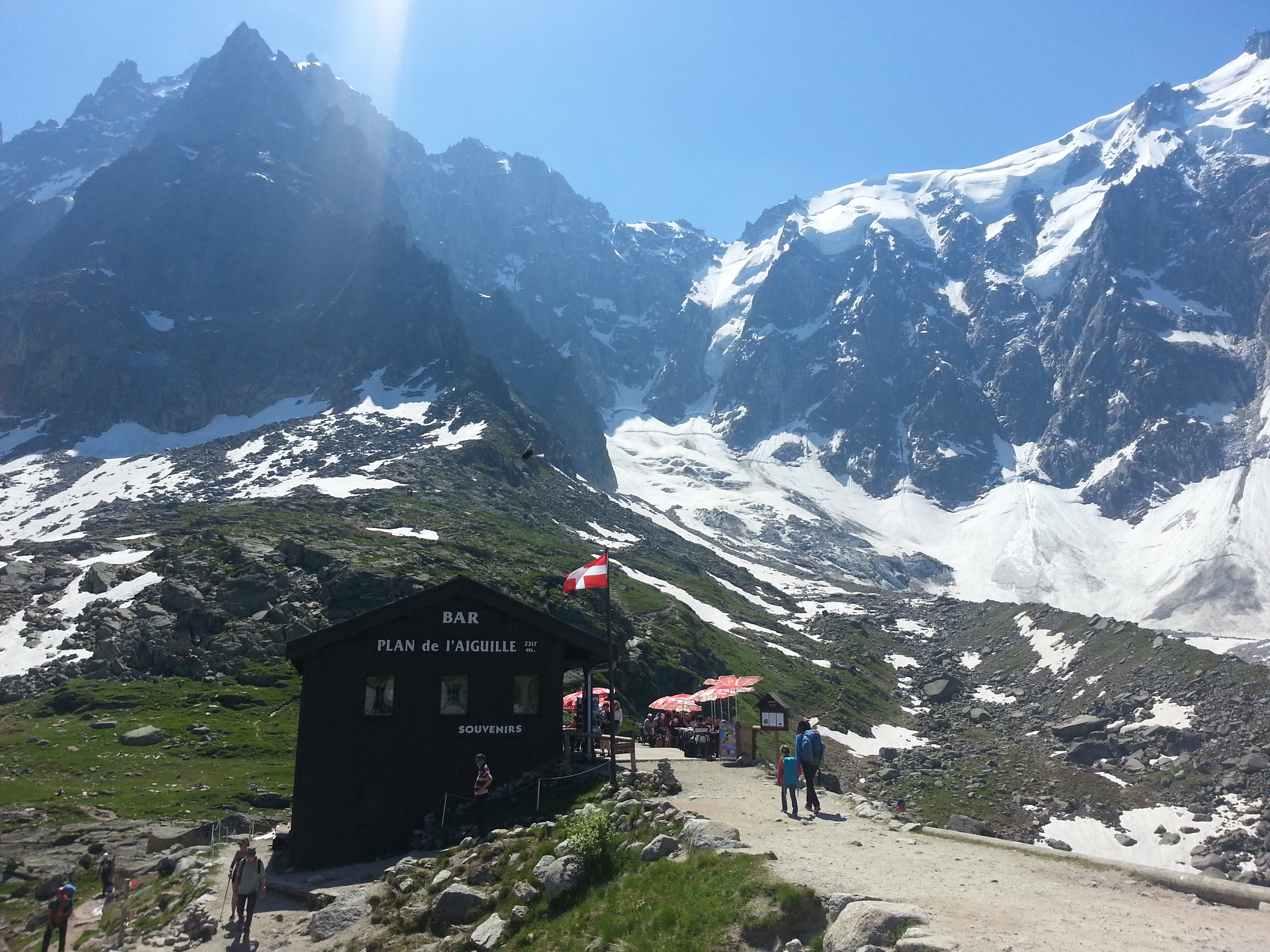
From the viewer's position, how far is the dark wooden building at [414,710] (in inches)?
1096

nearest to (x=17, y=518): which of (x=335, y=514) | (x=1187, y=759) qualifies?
(x=335, y=514)

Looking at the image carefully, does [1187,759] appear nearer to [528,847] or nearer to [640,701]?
[640,701]

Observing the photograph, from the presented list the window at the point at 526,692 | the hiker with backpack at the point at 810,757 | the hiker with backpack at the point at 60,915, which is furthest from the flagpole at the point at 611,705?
the hiker with backpack at the point at 60,915

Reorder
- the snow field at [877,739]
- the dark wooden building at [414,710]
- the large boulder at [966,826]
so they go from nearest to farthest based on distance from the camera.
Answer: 1. the dark wooden building at [414,710]
2. the large boulder at [966,826]
3. the snow field at [877,739]

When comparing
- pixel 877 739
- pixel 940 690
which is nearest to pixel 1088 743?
pixel 877 739

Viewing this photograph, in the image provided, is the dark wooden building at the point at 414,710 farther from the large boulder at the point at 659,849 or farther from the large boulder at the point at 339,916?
the large boulder at the point at 659,849

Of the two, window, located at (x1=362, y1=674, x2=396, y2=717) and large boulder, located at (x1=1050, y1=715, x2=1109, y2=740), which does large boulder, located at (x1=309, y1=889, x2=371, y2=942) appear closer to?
window, located at (x1=362, y1=674, x2=396, y2=717)

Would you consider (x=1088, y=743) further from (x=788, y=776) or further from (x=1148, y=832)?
(x=788, y=776)

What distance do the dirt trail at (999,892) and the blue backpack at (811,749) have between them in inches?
61.1

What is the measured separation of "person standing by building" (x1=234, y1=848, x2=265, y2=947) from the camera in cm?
2128

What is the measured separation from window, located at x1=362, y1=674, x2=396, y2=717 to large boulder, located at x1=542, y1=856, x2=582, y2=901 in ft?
41.1

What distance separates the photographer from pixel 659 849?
691 inches

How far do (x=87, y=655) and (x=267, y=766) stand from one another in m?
Result: 29.2

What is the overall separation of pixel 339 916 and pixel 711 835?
10048mm
